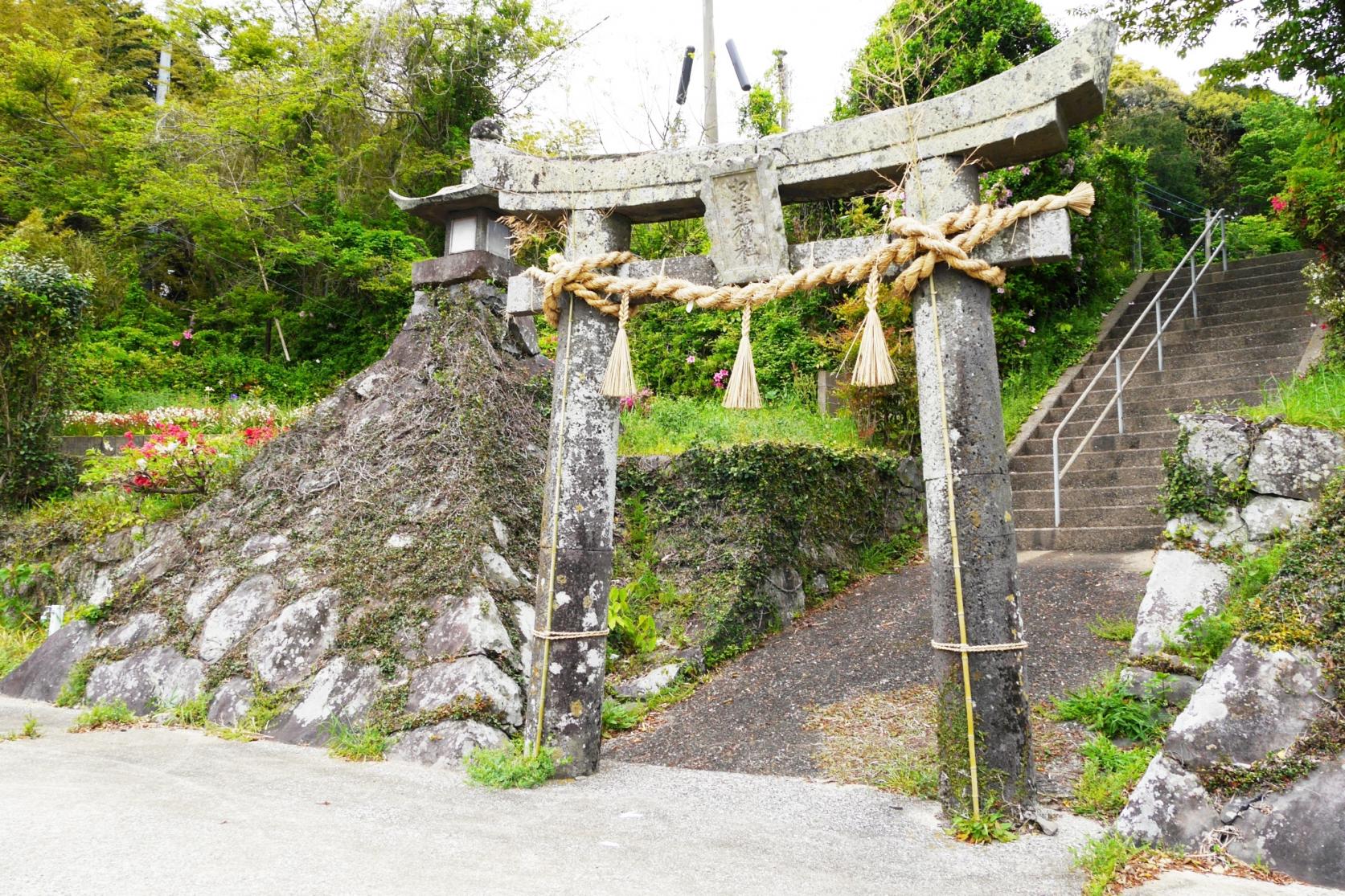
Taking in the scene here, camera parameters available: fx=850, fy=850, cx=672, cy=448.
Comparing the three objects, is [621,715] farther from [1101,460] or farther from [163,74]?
[163,74]

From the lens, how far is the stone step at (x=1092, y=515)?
7363mm

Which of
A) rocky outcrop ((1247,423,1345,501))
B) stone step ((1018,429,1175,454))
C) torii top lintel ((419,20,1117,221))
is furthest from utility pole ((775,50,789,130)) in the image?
rocky outcrop ((1247,423,1345,501))

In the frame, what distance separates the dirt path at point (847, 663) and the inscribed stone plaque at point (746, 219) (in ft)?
8.89

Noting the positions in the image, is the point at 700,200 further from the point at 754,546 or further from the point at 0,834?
the point at 0,834

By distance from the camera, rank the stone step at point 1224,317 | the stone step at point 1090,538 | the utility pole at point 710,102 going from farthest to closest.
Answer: the utility pole at point 710,102, the stone step at point 1224,317, the stone step at point 1090,538

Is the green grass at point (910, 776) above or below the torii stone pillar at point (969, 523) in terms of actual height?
below

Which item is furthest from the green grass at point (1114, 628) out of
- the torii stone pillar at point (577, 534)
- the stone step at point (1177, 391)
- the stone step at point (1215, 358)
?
the stone step at point (1177, 391)

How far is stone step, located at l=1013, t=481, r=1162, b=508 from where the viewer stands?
758 centimetres

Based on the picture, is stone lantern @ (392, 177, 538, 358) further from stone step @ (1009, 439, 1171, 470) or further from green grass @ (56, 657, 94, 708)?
stone step @ (1009, 439, 1171, 470)

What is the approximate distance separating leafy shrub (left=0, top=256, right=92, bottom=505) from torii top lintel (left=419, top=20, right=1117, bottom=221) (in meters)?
7.06

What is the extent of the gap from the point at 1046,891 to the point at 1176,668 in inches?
85.6

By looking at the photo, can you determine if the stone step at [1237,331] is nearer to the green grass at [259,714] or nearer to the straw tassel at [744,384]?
the straw tassel at [744,384]

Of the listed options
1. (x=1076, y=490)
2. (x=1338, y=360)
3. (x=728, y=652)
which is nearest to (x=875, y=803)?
(x=728, y=652)

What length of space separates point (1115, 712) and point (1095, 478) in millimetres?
4098
